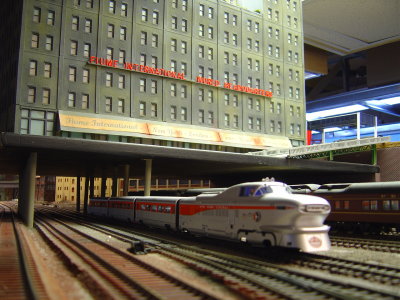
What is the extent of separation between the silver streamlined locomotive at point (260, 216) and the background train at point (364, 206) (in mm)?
10208

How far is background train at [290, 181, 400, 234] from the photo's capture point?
2355cm

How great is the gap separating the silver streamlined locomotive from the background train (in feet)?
33.5

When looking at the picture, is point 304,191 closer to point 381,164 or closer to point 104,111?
point 381,164

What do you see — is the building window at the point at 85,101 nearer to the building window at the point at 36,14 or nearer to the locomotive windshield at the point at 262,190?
the building window at the point at 36,14

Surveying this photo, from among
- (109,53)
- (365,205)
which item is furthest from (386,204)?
(109,53)

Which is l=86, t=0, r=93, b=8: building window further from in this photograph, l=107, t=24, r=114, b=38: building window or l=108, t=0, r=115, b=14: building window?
l=107, t=24, r=114, b=38: building window

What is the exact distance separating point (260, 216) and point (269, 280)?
3839 millimetres

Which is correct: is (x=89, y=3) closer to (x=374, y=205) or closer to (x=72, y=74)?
(x=72, y=74)

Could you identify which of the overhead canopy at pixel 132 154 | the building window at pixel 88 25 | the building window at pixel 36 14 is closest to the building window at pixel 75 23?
the building window at pixel 88 25

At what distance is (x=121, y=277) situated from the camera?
40.4 ft

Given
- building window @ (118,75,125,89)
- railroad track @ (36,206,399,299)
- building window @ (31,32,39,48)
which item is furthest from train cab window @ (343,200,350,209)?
building window @ (31,32,39,48)

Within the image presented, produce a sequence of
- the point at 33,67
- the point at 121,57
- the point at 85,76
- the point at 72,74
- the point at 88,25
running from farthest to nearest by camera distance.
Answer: the point at 121,57, the point at 88,25, the point at 85,76, the point at 72,74, the point at 33,67

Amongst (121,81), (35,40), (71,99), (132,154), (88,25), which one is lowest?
(132,154)

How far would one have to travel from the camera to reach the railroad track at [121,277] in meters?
10.4
